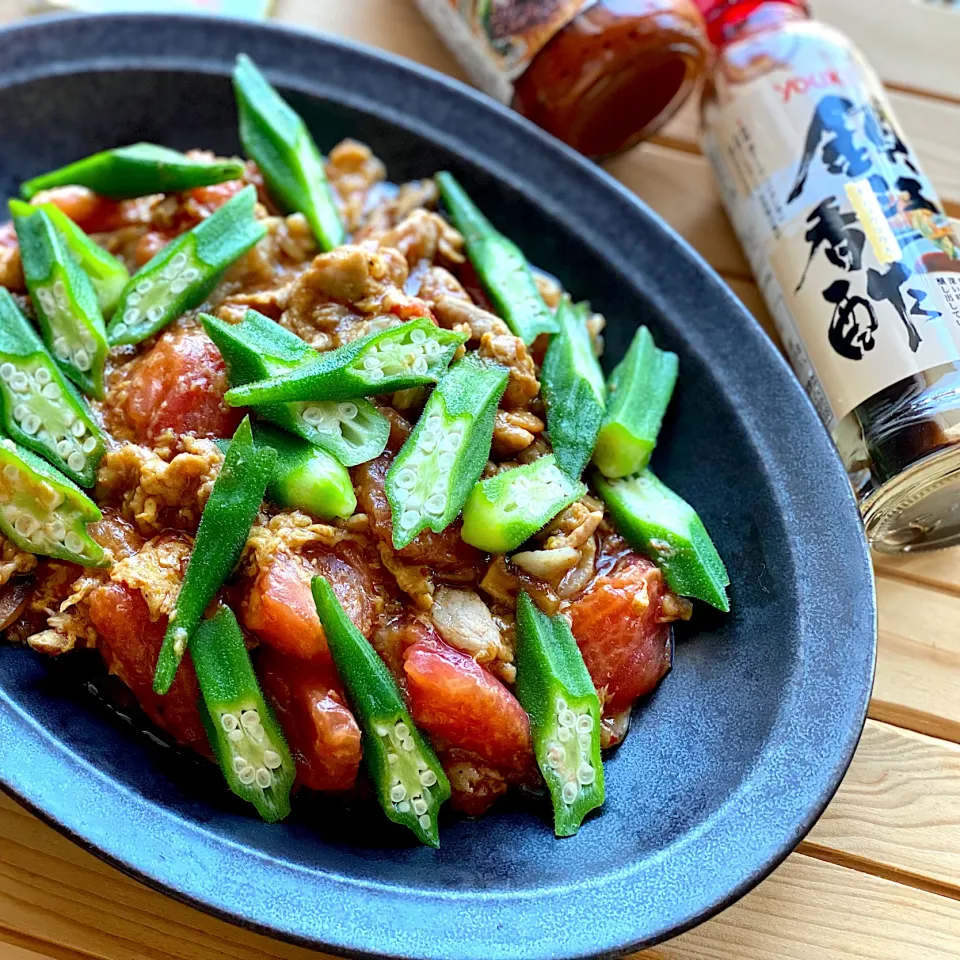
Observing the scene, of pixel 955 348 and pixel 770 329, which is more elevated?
pixel 955 348

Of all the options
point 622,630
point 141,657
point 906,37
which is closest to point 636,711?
point 622,630

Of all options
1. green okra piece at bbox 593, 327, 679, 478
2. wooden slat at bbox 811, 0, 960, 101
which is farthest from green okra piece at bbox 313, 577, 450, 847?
wooden slat at bbox 811, 0, 960, 101

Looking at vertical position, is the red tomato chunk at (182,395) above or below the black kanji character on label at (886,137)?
above

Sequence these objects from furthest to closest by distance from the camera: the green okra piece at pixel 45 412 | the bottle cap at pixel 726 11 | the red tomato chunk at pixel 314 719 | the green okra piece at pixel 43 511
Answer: the bottle cap at pixel 726 11, the green okra piece at pixel 45 412, the green okra piece at pixel 43 511, the red tomato chunk at pixel 314 719

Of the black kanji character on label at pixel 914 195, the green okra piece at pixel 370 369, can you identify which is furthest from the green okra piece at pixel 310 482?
the black kanji character on label at pixel 914 195

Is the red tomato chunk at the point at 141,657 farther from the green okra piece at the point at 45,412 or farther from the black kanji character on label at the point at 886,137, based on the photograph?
the black kanji character on label at the point at 886,137

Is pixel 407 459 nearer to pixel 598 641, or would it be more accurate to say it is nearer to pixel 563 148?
pixel 598 641

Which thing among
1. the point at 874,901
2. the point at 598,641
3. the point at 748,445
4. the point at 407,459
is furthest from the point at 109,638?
the point at 874,901

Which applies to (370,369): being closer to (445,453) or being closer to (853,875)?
(445,453)

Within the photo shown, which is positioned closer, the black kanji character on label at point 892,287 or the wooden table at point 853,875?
the wooden table at point 853,875
